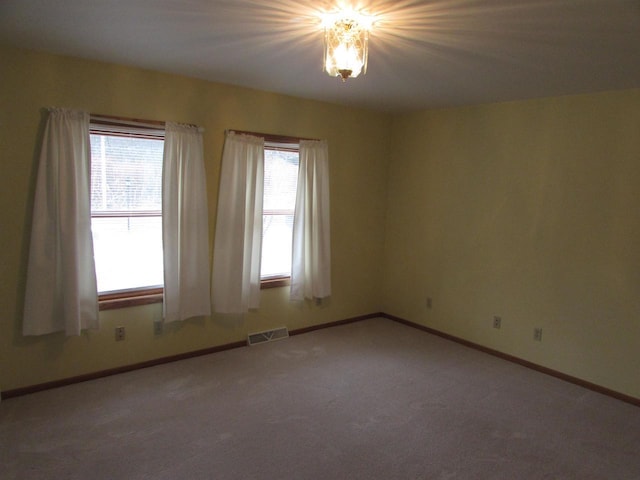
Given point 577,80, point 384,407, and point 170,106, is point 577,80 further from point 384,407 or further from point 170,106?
point 170,106

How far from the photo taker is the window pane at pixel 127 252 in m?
3.38

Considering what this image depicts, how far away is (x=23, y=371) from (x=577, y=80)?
172 inches

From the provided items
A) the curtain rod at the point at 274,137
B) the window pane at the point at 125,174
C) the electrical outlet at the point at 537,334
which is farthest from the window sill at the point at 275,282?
the electrical outlet at the point at 537,334

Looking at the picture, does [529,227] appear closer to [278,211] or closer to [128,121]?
[278,211]

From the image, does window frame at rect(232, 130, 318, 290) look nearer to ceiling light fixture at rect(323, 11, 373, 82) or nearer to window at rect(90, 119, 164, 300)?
window at rect(90, 119, 164, 300)

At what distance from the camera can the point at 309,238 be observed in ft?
14.4

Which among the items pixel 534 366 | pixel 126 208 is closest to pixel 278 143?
pixel 126 208

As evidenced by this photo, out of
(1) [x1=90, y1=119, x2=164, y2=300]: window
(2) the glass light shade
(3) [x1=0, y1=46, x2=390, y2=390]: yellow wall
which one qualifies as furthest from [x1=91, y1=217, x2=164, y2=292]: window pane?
(2) the glass light shade

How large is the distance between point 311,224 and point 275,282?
67 cm

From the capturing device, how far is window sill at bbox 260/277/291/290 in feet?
14.0

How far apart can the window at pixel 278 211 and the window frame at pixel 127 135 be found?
1026mm

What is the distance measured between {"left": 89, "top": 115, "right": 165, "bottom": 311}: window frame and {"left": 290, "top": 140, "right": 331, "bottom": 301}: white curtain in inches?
52.0

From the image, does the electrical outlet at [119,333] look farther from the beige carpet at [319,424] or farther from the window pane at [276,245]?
the window pane at [276,245]

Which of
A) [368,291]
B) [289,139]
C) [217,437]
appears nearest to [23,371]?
[217,437]
